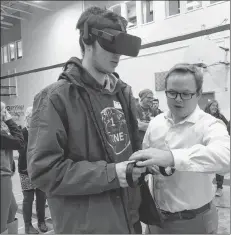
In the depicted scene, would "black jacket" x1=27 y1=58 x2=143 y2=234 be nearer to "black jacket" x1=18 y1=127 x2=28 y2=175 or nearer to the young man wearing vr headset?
the young man wearing vr headset

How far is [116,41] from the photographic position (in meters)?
0.45

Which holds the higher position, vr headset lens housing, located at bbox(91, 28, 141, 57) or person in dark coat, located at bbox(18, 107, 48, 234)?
vr headset lens housing, located at bbox(91, 28, 141, 57)

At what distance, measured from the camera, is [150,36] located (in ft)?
4.02

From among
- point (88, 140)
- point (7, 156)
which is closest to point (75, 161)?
point (88, 140)

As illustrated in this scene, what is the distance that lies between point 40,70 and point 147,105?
671 mm

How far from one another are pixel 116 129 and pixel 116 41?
0.17m

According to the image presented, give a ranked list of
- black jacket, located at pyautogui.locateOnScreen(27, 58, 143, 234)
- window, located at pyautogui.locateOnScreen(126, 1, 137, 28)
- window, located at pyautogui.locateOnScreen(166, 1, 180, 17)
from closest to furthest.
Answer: black jacket, located at pyautogui.locateOnScreen(27, 58, 143, 234) → window, located at pyautogui.locateOnScreen(126, 1, 137, 28) → window, located at pyautogui.locateOnScreen(166, 1, 180, 17)

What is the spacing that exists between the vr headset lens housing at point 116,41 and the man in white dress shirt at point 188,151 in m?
0.15

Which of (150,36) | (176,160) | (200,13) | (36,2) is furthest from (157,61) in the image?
(176,160)

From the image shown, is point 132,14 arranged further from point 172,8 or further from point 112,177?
point 172,8

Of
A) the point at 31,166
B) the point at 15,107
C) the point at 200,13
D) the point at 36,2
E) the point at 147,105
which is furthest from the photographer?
the point at 200,13

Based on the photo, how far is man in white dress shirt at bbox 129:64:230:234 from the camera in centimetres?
50

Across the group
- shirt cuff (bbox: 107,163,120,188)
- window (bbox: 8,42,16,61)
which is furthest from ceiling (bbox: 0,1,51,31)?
shirt cuff (bbox: 107,163,120,188)

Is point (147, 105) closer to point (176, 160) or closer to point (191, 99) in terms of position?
point (191, 99)
